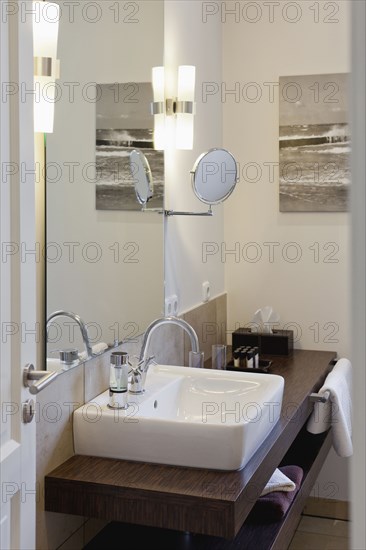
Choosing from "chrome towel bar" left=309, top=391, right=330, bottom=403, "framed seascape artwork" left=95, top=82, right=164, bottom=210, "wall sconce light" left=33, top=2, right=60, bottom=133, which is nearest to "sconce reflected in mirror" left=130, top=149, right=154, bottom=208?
"framed seascape artwork" left=95, top=82, right=164, bottom=210

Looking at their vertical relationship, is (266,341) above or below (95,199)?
below

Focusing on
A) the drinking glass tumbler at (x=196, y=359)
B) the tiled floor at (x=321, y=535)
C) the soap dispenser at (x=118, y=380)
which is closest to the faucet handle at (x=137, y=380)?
the soap dispenser at (x=118, y=380)

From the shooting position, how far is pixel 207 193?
2.50 metres

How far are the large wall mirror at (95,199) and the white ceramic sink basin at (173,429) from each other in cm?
21

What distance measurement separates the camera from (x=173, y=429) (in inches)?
67.9

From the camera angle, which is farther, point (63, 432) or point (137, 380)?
point (137, 380)

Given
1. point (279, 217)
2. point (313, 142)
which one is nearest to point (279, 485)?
point (279, 217)

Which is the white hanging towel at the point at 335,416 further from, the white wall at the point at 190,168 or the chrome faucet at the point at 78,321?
the chrome faucet at the point at 78,321

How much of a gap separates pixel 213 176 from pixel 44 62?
96cm

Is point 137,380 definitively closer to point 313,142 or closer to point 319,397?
point 319,397

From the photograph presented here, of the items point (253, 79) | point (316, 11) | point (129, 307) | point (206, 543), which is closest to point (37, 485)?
point (206, 543)

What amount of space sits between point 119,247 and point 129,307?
0.67ft

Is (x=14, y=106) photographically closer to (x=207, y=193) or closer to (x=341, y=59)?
(x=207, y=193)

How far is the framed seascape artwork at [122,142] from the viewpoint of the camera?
200 cm
